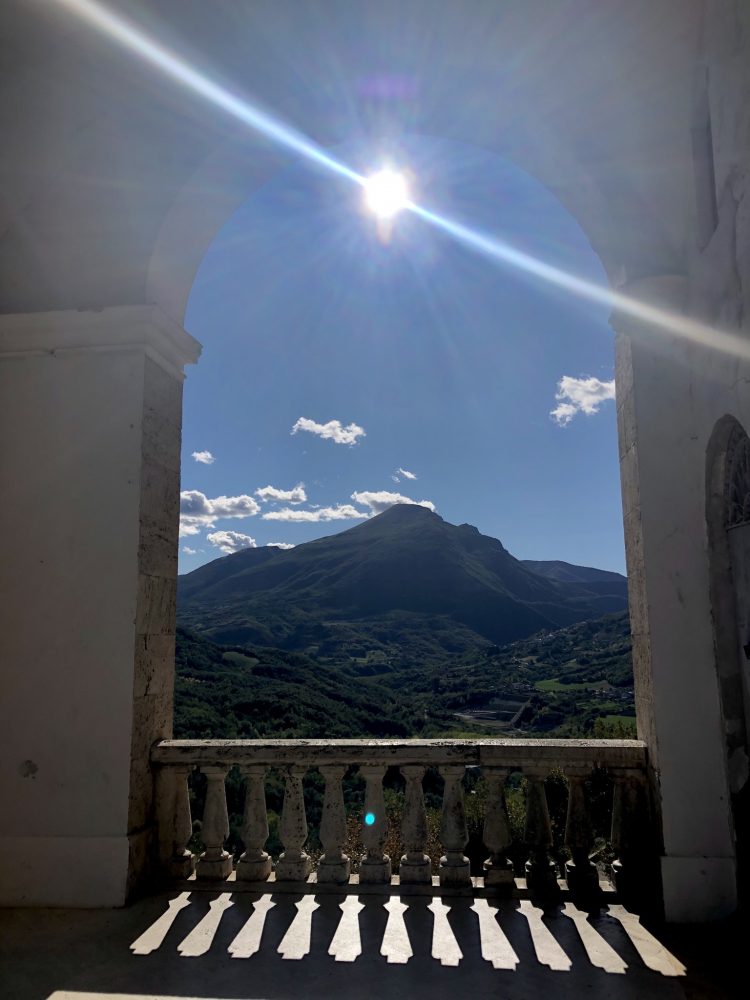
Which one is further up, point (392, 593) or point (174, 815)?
point (392, 593)

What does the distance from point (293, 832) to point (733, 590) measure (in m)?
2.69

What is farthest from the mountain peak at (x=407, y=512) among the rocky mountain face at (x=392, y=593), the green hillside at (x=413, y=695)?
the green hillside at (x=413, y=695)

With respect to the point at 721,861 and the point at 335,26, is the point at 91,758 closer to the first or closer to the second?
the point at 721,861


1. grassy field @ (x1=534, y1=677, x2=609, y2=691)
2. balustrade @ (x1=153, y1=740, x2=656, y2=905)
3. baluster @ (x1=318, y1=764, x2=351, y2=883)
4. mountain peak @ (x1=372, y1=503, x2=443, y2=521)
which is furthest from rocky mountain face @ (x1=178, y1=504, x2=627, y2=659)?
baluster @ (x1=318, y1=764, x2=351, y2=883)

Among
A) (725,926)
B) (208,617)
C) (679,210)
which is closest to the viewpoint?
(725,926)

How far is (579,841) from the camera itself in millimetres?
3672

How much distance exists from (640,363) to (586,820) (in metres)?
2.56

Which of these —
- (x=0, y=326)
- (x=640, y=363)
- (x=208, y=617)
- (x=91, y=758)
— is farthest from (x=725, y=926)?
(x=208, y=617)

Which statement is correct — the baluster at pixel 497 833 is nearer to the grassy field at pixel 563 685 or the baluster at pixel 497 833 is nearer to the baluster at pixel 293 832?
the baluster at pixel 293 832

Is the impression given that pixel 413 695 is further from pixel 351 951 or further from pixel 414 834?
pixel 351 951

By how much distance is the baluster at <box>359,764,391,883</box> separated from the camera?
3.70m

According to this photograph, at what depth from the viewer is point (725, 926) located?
3256mm

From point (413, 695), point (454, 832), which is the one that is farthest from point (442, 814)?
point (413, 695)

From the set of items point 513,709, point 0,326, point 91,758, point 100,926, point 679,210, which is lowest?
point 513,709
